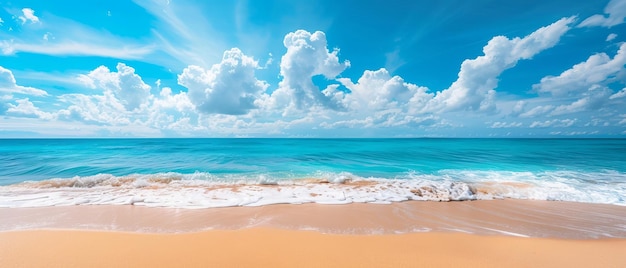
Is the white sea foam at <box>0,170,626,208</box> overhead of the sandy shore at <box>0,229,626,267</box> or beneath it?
beneath

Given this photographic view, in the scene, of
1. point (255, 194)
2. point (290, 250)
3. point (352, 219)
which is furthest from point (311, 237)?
point (255, 194)

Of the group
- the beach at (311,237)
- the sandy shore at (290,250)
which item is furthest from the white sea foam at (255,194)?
the sandy shore at (290,250)

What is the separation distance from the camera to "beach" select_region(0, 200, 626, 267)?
11.6ft

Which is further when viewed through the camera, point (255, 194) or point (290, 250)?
point (255, 194)

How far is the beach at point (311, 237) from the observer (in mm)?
3547

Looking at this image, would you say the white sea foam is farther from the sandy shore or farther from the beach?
the sandy shore

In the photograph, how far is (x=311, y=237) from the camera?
442 cm

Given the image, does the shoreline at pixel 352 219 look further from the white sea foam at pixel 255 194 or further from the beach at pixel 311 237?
the white sea foam at pixel 255 194

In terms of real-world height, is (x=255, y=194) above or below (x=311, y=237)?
below

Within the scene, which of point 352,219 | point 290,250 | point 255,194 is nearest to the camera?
point 290,250

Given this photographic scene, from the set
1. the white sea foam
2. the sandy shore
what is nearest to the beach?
the sandy shore

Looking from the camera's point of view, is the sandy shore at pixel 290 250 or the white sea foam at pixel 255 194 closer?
the sandy shore at pixel 290 250

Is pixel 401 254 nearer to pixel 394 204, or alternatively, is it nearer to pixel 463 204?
pixel 394 204

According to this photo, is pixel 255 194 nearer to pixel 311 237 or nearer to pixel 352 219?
pixel 352 219
